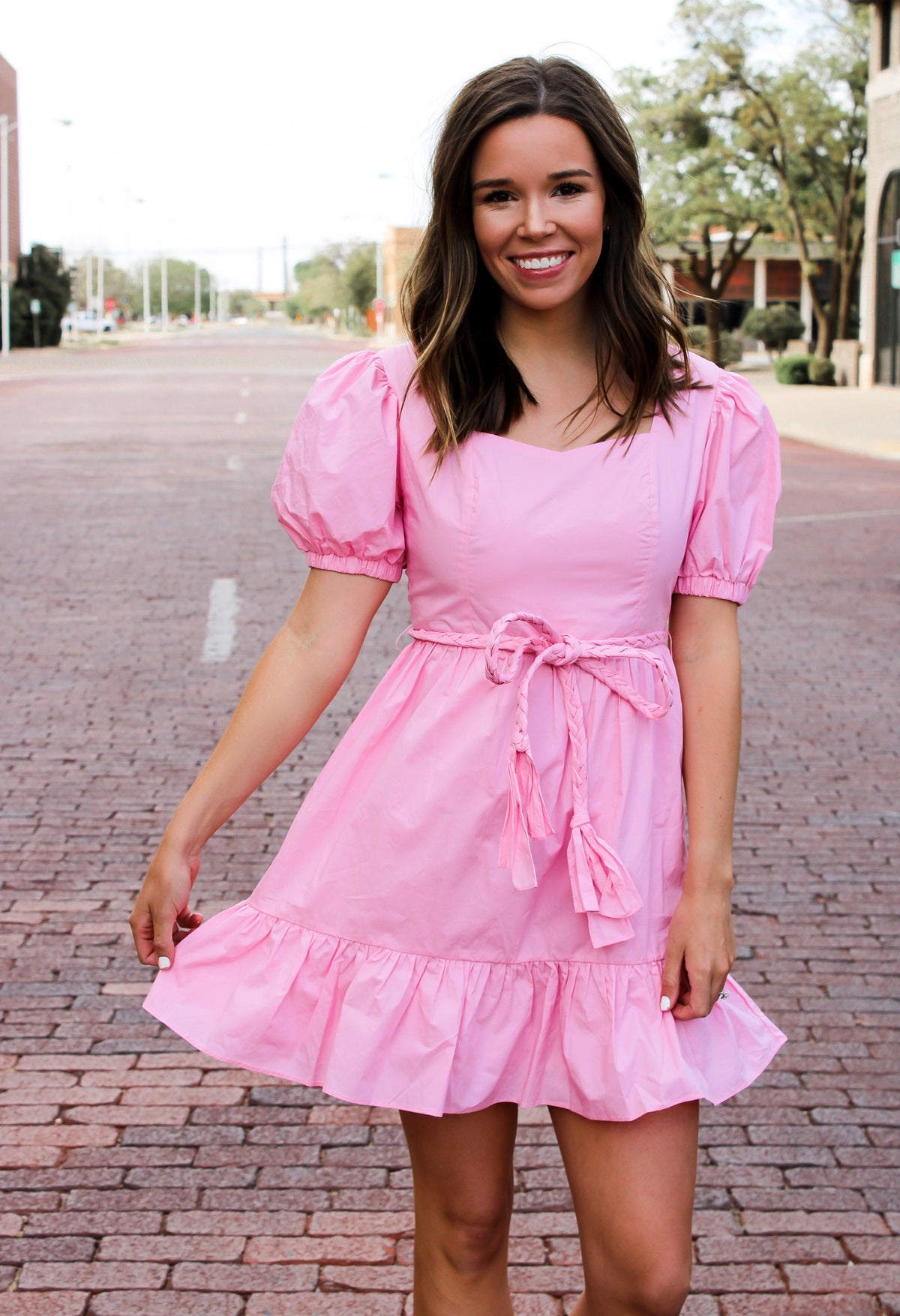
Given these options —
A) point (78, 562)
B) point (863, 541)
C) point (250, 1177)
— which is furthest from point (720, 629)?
point (863, 541)

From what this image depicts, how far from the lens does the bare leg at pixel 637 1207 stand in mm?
2053

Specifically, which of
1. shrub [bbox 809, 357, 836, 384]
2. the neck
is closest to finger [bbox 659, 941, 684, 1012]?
the neck

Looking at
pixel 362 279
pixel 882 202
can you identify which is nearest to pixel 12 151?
pixel 362 279

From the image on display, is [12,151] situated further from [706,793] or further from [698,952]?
[698,952]

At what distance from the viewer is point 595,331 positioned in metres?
2.36

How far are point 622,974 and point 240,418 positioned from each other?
2481cm

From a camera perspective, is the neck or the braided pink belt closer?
the braided pink belt

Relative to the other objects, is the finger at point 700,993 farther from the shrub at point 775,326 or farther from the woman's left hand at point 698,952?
the shrub at point 775,326

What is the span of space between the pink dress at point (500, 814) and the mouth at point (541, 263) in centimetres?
23

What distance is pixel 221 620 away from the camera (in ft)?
31.9

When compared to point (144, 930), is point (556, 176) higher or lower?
higher

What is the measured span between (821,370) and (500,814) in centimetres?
3723

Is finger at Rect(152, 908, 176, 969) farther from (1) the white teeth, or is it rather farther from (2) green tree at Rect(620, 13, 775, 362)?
(2) green tree at Rect(620, 13, 775, 362)

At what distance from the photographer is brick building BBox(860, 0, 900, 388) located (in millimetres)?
34062
